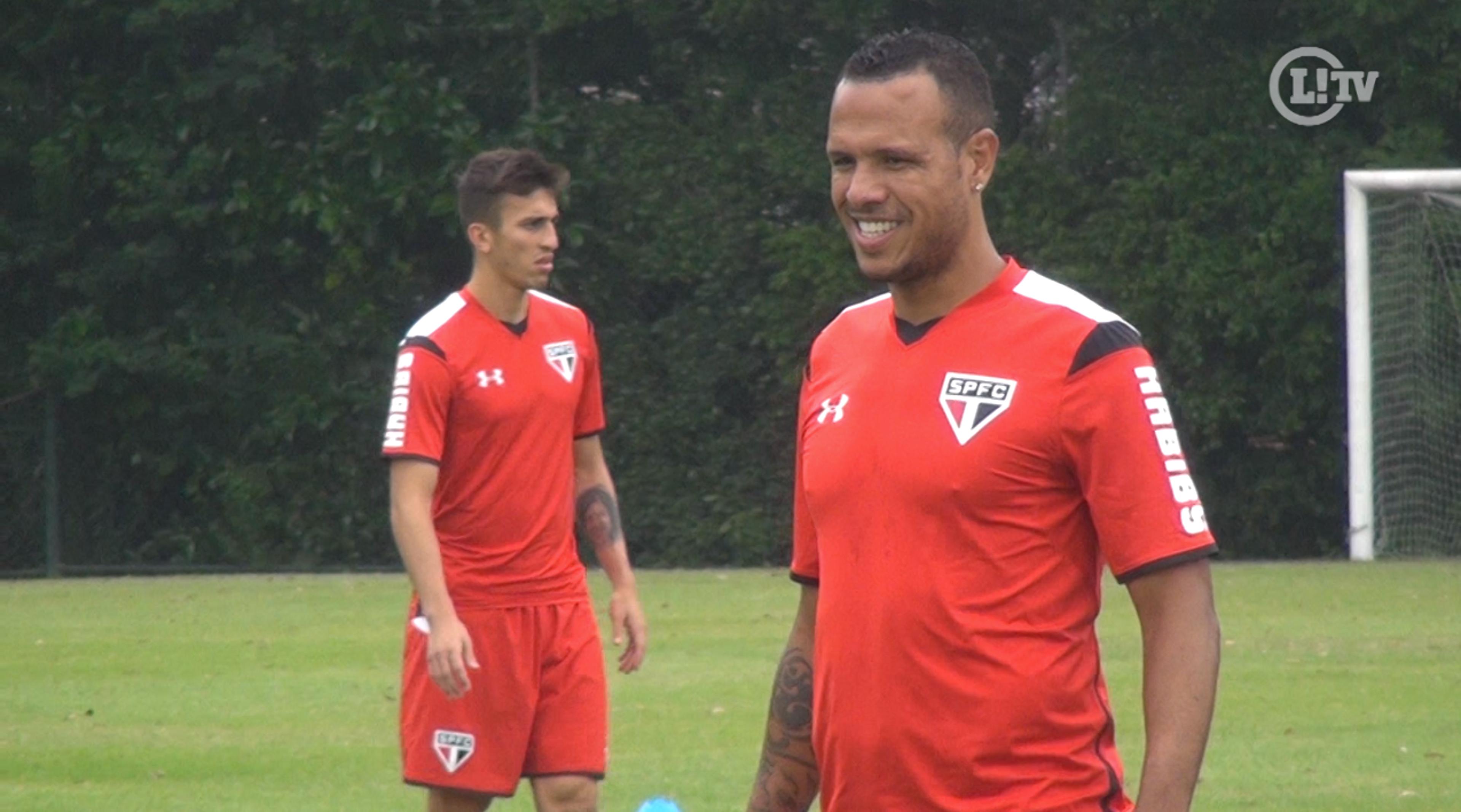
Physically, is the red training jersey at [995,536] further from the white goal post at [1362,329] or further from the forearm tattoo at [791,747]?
the white goal post at [1362,329]

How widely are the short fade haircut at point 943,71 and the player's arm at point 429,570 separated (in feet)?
10.2

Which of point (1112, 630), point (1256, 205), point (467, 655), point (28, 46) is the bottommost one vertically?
point (1112, 630)

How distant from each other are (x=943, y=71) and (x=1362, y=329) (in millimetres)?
15832

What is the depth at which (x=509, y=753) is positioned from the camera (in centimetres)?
644

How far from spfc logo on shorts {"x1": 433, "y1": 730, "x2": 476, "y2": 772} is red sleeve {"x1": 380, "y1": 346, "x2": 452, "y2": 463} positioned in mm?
785

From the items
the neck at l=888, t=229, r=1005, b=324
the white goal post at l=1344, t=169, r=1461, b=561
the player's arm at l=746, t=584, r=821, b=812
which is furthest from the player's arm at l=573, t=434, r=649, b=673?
the white goal post at l=1344, t=169, r=1461, b=561

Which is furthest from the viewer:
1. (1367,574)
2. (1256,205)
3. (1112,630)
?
(1256,205)

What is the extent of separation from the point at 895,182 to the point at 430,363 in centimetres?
351

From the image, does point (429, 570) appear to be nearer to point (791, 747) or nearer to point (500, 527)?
point (500, 527)

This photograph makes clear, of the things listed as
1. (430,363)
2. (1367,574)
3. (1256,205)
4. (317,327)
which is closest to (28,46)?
(317,327)

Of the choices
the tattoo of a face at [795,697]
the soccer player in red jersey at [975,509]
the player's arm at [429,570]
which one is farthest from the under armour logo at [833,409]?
the player's arm at [429,570]

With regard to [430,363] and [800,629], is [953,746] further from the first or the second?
[430,363]

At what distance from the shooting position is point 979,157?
125 inches

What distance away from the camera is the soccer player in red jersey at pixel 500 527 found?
640 centimetres
